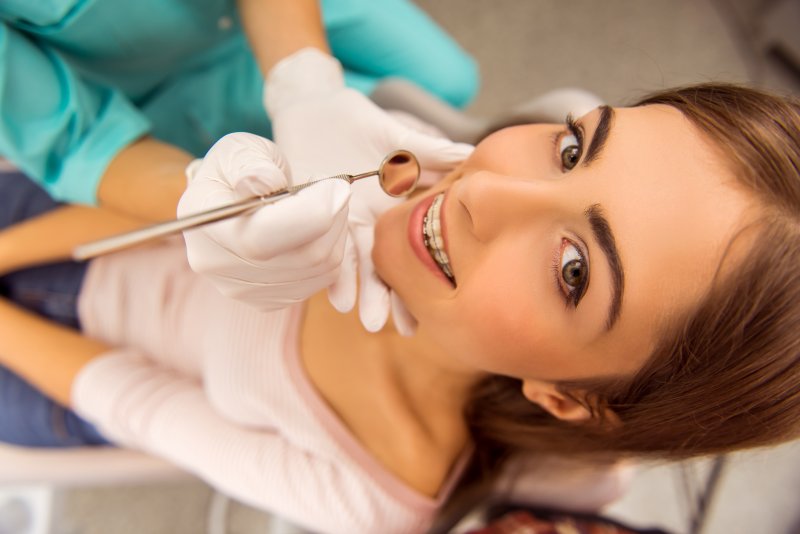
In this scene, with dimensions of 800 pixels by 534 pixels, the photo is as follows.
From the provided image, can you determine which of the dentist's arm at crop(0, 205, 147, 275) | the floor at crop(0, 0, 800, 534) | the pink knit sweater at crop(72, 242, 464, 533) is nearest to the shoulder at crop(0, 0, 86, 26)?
the dentist's arm at crop(0, 205, 147, 275)

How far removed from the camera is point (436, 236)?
58 cm

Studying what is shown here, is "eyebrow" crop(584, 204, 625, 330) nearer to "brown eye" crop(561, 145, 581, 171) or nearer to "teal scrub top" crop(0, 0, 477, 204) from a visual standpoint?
"brown eye" crop(561, 145, 581, 171)

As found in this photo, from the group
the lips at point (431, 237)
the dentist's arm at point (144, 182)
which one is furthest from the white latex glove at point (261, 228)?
the dentist's arm at point (144, 182)

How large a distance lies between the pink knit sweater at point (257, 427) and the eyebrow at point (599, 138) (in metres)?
0.50

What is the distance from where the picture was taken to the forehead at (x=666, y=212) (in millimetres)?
476

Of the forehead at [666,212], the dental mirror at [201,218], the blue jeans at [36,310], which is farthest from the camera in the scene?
the blue jeans at [36,310]

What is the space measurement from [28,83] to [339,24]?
509 mm

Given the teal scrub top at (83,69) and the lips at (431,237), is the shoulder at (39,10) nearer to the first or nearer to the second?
the teal scrub top at (83,69)

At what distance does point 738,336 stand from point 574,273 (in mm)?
184

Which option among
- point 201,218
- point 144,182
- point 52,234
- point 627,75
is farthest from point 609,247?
point 627,75

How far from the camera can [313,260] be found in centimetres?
47

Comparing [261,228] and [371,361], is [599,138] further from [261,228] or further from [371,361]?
[371,361]

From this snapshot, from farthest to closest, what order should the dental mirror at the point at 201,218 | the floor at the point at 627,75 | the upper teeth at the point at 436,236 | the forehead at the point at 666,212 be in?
the floor at the point at 627,75 → the upper teeth at the point at 436,236 → the forehead at the point at 666,212 → the dental mirror at the point at 201,218

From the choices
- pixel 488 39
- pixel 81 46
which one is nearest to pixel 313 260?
pixel 81 46
